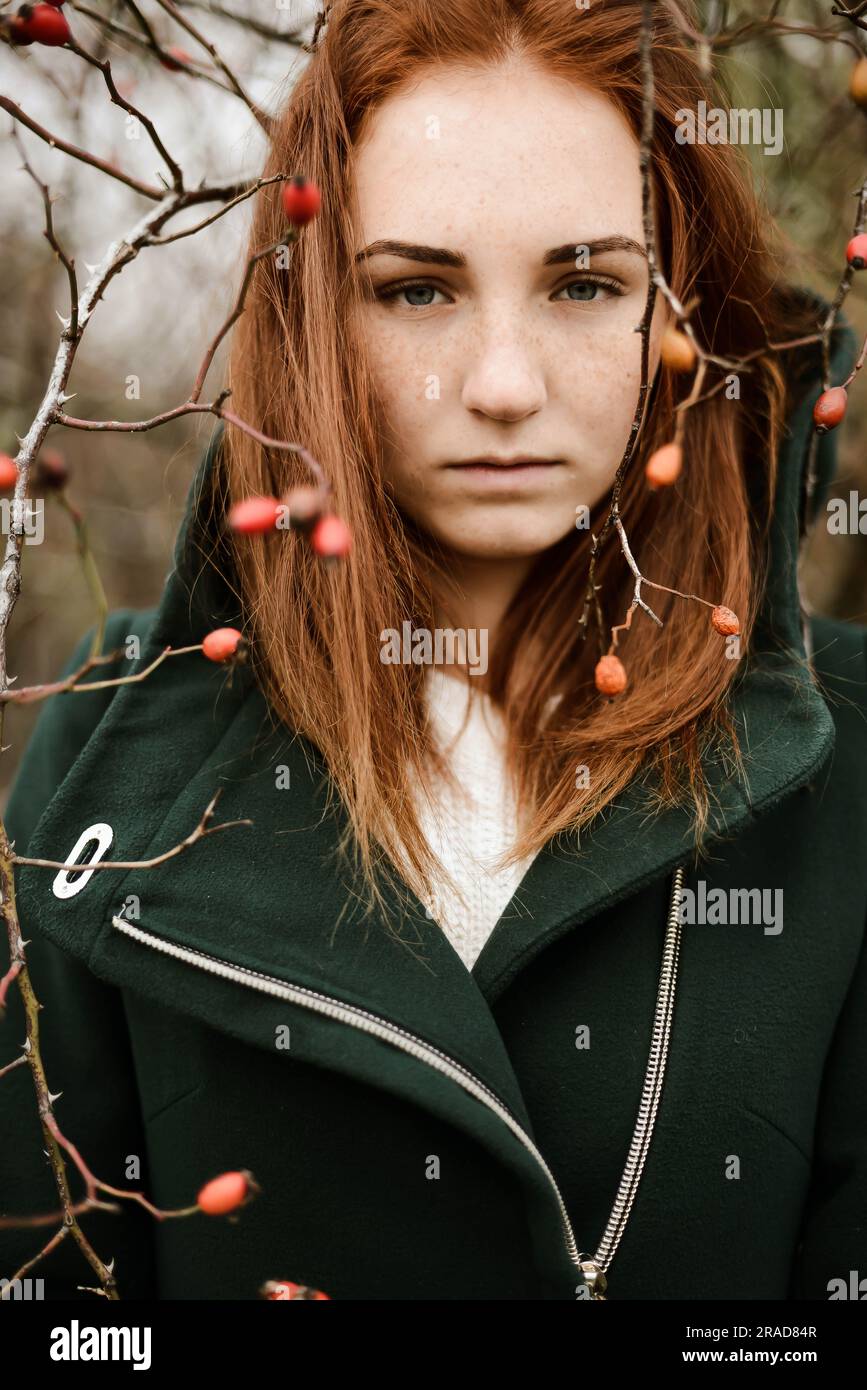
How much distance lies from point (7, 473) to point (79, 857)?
53 centimetres

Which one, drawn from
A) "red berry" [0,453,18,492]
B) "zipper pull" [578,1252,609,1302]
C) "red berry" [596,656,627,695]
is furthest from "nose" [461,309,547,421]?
"zipper pull" [578,1252,609,1302]

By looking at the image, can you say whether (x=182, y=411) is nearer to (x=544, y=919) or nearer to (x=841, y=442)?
(x=544, y=919)

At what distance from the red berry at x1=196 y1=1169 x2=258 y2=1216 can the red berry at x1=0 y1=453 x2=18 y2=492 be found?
0.67 metres

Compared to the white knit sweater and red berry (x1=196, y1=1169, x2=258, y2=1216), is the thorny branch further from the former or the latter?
the white knit sweater

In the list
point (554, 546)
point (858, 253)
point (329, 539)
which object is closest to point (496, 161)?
point (858, 253)

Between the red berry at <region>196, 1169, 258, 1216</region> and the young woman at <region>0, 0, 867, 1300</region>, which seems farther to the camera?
the young woman at <region>0, 0, 867, 1300</region>

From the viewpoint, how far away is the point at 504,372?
1.23 meters

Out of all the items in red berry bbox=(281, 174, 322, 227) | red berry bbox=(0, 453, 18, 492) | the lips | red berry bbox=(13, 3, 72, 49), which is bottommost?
red berry bbox=(0, 453, 18, 492)

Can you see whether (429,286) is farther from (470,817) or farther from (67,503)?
(470,817)

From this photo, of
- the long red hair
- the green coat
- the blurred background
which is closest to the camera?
the green coat

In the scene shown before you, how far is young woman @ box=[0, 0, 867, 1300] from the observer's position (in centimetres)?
124

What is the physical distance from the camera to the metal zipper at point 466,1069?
118 centimetres

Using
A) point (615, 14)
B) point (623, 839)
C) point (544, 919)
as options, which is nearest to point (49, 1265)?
point (544, 919)

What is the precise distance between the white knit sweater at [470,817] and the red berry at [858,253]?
744 mm
